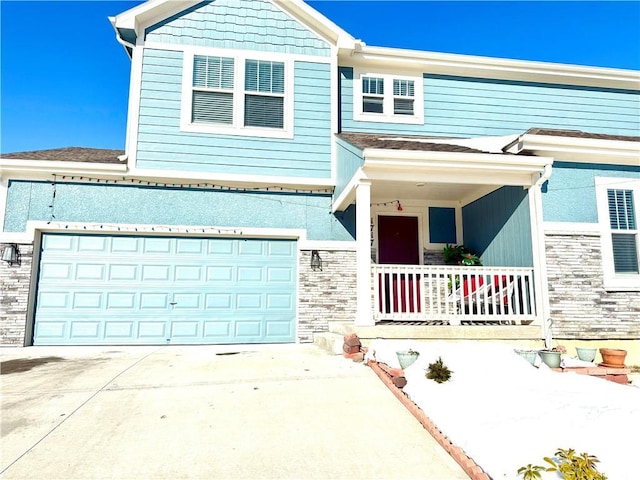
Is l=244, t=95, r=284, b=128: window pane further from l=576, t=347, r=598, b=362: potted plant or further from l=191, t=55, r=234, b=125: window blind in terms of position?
l=576, t=347, r=598, b=362: potted plant

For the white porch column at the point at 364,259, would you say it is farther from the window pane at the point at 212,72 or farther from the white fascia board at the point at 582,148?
the window pane at the point at 212,72

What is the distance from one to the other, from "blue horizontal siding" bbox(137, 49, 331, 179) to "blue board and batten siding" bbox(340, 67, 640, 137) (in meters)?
1.03

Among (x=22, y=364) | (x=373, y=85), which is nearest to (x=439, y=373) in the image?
(x=22, y=364)

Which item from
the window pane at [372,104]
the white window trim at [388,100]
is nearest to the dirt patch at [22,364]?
the white window trim at [388,100]

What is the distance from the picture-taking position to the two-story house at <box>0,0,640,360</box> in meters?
6.93

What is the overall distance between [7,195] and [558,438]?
31.1 ft

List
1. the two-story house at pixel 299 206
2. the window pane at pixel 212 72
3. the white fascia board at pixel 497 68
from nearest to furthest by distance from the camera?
the two-story house at pixel 299 206 < the window pane at pixel 212 72 < the white fascia board at pixel 497 68

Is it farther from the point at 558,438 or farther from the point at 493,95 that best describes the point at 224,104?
the point at 558,438

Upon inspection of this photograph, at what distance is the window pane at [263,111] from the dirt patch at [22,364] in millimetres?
5669

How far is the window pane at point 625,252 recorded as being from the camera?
286 inches

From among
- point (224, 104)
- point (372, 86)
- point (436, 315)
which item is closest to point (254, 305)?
point (436, 315)

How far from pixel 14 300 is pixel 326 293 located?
5.91m

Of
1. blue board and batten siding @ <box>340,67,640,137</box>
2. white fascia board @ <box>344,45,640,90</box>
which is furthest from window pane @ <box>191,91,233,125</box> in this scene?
white fascia board @ <box>344,45,640,90</box>

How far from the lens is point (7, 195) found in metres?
7.62
